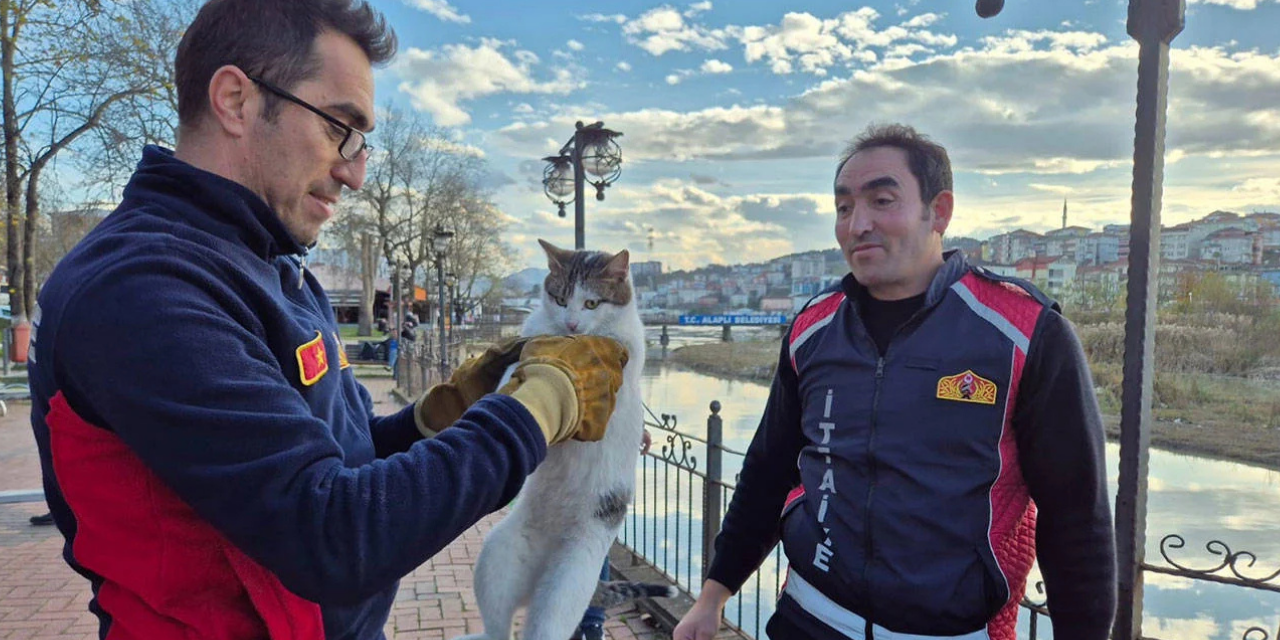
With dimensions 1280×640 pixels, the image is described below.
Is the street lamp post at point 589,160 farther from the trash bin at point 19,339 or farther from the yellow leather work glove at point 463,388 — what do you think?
the trash bin at point 19,339

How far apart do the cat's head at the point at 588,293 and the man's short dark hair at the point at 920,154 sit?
3.72 ft

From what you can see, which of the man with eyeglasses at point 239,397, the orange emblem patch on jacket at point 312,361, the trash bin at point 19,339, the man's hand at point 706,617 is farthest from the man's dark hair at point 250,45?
the trash bin at point 19,339

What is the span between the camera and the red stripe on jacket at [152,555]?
3.26 feet

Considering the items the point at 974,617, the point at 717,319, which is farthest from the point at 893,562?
the point at 717,319

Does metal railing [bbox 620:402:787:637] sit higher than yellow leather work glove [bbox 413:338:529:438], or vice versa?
yellow leather work glove [bbox 413:338:529:438]

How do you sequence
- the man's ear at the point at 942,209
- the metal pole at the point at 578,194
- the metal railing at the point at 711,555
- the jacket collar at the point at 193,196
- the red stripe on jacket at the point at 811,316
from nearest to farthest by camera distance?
the jacket collar at the point at 193,196 < the man's ear at the point at 942,209 < the red stripe on jacket at the point at 811,316 < the metal railing at the point at 711,555 < the metal pole at the point at 578,194

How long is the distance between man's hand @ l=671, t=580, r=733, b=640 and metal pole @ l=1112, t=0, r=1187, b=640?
1.42m

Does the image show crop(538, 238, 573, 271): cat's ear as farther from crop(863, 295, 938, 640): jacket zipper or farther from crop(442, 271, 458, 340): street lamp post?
crop(442, 271, 458, 340): street lamp post

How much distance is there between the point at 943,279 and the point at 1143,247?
37.2 inches

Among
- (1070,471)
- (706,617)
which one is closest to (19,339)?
(706,617)

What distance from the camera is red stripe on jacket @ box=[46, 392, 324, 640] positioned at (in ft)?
3.26

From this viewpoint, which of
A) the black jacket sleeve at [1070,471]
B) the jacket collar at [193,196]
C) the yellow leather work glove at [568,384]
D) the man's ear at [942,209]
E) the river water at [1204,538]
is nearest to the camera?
the jacket collar at [193,196]

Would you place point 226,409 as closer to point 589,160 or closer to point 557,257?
point 557,257

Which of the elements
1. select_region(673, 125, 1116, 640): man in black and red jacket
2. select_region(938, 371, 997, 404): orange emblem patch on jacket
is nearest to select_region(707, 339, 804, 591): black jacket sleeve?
select_region(673, 125, 1116, 640): man in black and red jacket
